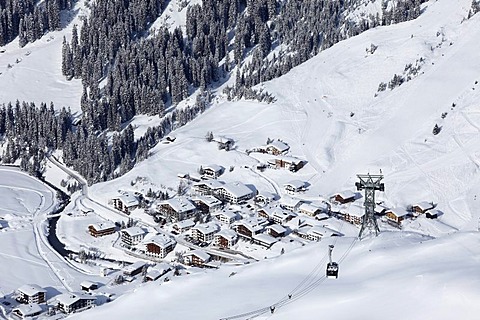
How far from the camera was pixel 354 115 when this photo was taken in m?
101

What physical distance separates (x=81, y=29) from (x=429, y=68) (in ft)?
232

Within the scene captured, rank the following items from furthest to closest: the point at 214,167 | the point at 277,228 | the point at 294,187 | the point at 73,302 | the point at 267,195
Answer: the point at 214,167, the point at 294,187, the point at 267,195, the point at 277,228, the point at 73,302

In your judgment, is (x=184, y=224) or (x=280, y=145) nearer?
(x=184, y=224)

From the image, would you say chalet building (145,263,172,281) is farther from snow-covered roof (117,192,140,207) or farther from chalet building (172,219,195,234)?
snow-covered roof (117,192,140,207)

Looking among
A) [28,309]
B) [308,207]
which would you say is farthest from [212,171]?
[28,309]

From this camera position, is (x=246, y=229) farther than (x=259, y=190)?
No

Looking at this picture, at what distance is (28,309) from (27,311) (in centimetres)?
33

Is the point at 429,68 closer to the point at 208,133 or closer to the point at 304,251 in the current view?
the point at 208,133

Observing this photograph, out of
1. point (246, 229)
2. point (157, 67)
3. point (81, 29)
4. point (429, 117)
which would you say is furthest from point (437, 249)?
point (81, 29)

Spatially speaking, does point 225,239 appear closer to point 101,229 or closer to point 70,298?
Result: point 101,229

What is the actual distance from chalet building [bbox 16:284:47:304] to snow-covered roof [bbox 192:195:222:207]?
2594 cm

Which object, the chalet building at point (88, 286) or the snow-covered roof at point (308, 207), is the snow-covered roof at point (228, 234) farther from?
the chalet building at point (88, 286)

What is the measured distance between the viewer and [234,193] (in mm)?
86188

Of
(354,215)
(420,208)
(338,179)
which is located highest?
(420,208)
